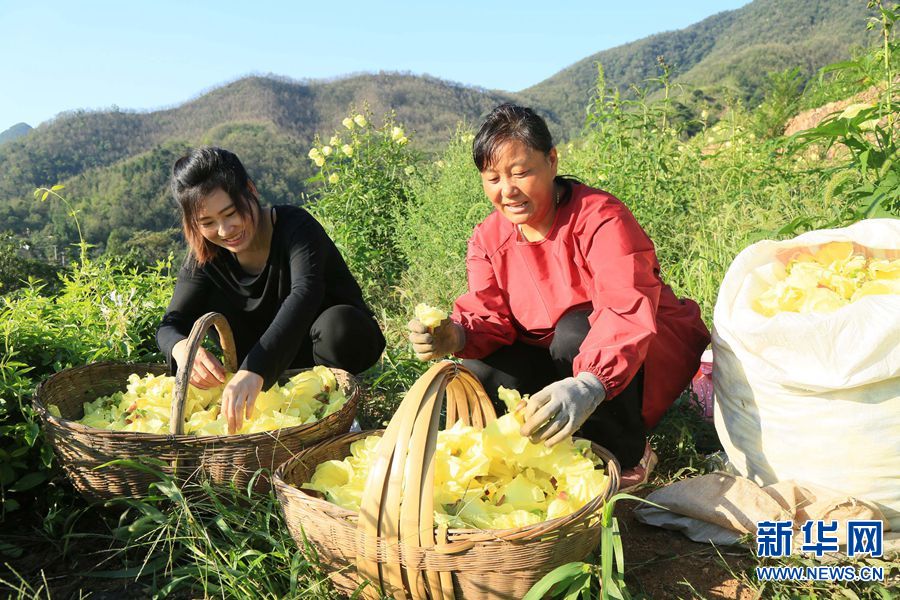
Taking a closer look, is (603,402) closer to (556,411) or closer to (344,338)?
(556,411)

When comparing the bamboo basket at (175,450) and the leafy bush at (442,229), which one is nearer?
the bamboo basket at (175,450)

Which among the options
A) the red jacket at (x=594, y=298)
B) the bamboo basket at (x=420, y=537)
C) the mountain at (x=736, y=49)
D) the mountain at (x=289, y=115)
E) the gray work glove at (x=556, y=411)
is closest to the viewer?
the bamboo basket at (x=420, y=537)

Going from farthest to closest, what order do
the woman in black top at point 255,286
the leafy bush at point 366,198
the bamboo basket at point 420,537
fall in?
1. the leafy bush at point 366,198
2. the woman in black top at point 255,286
3. the bamboo basket at point 420,537

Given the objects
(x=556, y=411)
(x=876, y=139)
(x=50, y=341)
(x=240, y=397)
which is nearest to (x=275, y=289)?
(x=240, y=397)

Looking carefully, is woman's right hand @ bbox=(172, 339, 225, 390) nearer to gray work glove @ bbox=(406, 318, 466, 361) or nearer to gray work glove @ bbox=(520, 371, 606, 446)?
gray work glove @ bbox=(406, 318, 466, 361)

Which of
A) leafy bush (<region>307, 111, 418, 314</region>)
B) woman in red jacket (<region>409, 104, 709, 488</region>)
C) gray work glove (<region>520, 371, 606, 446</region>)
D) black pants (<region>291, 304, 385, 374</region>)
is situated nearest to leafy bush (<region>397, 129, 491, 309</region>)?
leafy bush (<region>307, 111, 418, 314</region>)

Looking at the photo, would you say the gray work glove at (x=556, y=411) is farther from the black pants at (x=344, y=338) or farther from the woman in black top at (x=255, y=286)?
the black pants at (x=344, y=338)

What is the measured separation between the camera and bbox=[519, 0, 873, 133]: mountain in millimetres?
34156

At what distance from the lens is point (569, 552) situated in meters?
1.29

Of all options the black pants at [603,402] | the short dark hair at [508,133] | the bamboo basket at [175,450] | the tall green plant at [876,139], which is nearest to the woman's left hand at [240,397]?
the bamboo basket at [175,450]

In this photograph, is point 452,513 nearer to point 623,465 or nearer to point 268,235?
point 623,465

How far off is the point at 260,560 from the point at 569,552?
0.68 meters

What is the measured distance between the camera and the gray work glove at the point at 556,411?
1407 millimetres

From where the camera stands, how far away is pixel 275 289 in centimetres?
236
